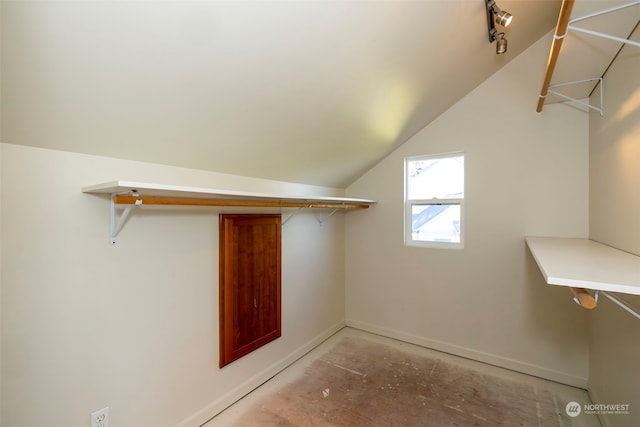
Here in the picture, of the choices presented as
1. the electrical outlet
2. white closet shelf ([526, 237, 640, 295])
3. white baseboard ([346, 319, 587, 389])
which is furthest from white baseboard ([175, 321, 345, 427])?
white closet shelf ([526, 237, 640, 295])

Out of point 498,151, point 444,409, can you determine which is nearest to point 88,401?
point 444,409

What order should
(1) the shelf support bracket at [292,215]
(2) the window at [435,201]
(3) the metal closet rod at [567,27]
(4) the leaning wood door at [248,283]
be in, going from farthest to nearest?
(2) the window at [435,201]
(1) the shelf support bracket at [292,215]
(4) the leaning wood door at [248,283]
(3) the metal closet rod at [567,27]

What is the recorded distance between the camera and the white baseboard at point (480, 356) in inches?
97.3

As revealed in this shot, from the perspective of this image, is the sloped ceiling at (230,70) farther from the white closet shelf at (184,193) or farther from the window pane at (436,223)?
the window pane at (436,223)

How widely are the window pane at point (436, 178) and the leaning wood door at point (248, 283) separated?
168 centimetres

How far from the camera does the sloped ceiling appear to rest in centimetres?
104

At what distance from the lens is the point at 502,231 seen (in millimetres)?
2740

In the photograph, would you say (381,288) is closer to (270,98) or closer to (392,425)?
(392,425)

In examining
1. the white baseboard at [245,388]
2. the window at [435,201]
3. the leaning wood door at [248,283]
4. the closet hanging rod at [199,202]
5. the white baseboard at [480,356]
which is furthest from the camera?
the window at [435,201]

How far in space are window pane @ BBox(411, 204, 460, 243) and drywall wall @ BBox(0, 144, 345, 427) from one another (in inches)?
76.2

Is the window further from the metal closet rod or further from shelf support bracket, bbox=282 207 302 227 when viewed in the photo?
the metal closet rod

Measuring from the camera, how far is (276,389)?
2.39 m

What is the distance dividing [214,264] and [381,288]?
2112 millimetres

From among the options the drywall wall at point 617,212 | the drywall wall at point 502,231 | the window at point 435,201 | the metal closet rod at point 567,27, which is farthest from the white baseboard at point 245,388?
the metal closet rod at point 567,27
